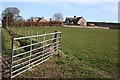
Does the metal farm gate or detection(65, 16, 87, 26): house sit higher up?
detection(65, 16, 87, 26): house

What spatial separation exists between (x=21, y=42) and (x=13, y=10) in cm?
6472

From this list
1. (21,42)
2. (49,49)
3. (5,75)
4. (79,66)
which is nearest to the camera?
(5,75)

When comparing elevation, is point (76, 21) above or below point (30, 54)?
above

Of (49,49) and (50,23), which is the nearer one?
(49,49)

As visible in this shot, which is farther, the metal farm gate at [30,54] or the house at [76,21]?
the house at [76,21]

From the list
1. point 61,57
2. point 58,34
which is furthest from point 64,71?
point 58,34

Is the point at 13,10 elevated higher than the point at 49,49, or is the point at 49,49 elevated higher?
the point at 13,10

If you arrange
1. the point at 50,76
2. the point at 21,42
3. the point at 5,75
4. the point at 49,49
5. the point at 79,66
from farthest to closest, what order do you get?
the point at 21,42
the point at 49,49
the point at 79,66
the point at 50,76
the point at 5,75

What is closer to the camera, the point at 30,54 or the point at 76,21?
the point at 30,54

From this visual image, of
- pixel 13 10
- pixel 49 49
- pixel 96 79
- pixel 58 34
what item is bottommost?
pixel 96 79

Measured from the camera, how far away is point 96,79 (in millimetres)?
7055

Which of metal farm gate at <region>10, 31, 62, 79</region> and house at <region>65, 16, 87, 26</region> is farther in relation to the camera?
house at <region>65, 16, 87, 26</region>

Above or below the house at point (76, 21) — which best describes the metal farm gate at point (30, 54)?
below

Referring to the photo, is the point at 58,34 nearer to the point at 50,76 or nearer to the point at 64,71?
the point at 64,71
